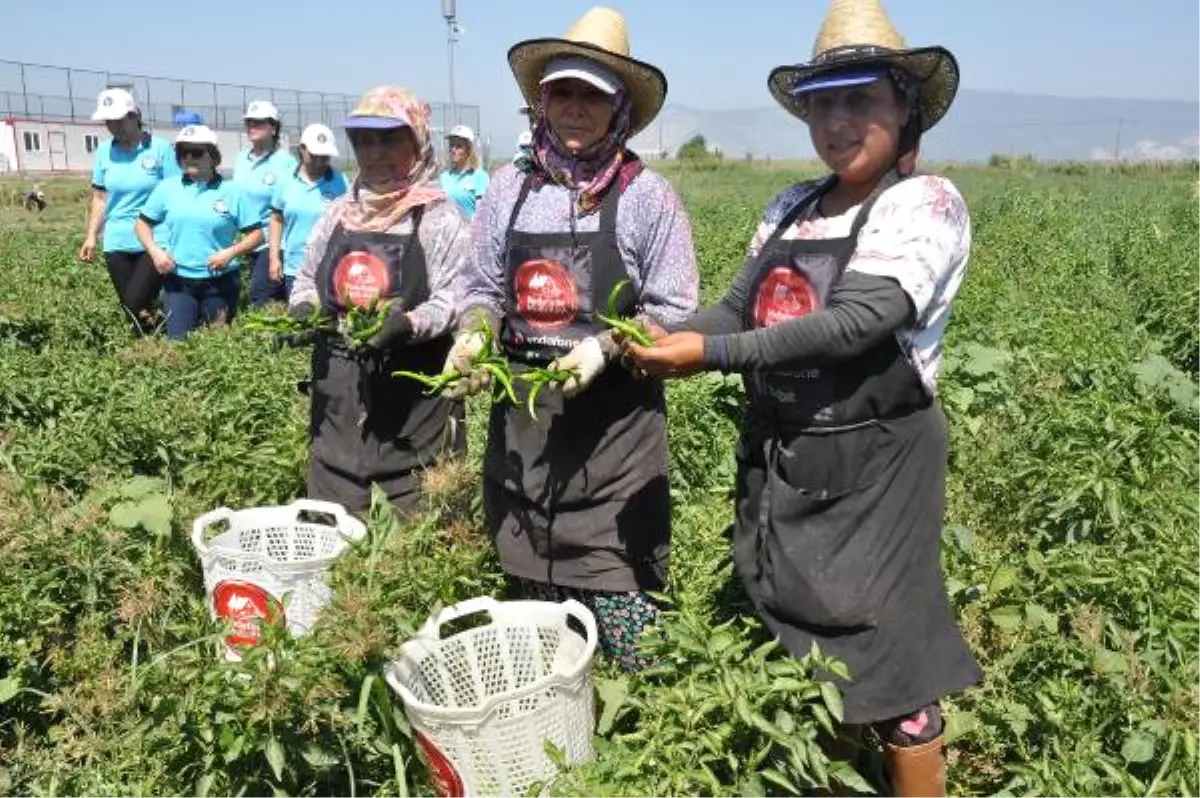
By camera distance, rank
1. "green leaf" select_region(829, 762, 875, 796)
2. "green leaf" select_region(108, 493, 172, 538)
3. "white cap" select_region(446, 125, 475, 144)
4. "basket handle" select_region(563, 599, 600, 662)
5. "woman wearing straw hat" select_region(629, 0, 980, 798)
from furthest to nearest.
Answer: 1. "white cap" select_region(446, 125, 475, 144)
2. "green leaf" select_region(108, 493, 172, 538)
3. "basket handle" select_region(563, 599, 600, 662)
4. "green leaf" select_region(829, 762, 875, 796)
5. "woman wearing straw hat" select_region(629, 0, 980, 798)

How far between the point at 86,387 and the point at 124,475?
33.5 inches

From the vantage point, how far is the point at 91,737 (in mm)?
2746

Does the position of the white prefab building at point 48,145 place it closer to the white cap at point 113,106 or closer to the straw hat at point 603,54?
the white cap at point 113,106

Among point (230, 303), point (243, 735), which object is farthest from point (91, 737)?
point (230, 303)

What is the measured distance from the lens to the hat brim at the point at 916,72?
6.86 feet

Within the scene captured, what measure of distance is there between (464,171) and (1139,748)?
8.08 metres

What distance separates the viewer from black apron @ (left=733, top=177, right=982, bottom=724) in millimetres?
2203

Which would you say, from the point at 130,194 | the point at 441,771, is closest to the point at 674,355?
the point at 441,771

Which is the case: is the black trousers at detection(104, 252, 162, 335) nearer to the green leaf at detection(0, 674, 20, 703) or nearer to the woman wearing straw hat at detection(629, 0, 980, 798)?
the green leaf at detection(0, 674, 20, 703)

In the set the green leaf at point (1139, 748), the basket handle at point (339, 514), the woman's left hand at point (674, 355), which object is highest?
the woman's left hand at point (674, 355)

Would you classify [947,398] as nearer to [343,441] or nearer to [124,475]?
[343,441]

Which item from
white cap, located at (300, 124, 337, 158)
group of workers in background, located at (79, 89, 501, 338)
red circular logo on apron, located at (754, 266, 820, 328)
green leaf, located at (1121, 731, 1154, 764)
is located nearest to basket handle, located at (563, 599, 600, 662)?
red circular logo on apron, located at (754, 266, 820, 328)

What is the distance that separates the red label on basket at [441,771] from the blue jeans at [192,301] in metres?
4.79

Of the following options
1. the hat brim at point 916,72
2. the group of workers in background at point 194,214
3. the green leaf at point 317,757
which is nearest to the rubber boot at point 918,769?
the green leaf at point 317,757
